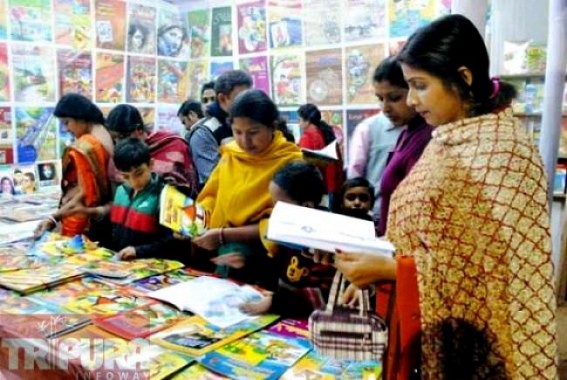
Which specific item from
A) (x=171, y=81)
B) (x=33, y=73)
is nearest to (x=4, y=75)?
(x=33, y=73)

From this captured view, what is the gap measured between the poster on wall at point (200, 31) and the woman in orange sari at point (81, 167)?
2225mm

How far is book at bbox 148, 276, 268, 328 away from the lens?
1.22 meters

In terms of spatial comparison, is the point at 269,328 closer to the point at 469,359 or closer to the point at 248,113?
the point at 469,359

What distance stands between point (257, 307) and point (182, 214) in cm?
40

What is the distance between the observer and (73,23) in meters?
3.41

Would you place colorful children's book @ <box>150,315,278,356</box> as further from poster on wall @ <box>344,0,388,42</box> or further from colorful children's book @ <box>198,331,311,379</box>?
poster on wall @ <box>344,0,388,42</box>

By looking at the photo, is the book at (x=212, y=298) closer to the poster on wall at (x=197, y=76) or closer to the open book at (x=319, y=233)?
the open book at (x=319, y=233)

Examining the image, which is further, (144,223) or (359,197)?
(359,197)

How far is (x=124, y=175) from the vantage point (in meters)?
1.80

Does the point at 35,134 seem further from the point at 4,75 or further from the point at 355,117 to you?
the point at 355,117

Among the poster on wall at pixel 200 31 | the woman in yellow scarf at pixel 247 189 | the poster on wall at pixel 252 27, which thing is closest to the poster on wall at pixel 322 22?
the poster on wall at pixel 252 27

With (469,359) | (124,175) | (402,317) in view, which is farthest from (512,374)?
(124,175)

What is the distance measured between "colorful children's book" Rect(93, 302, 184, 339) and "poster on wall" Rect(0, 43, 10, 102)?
243 cm

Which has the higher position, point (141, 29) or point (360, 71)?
point (141, 29)
